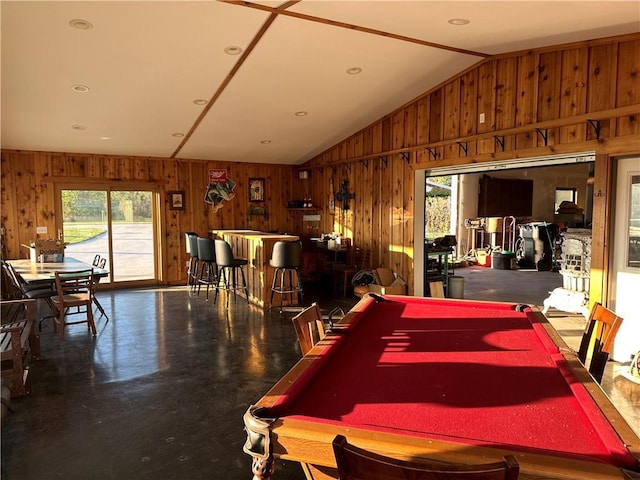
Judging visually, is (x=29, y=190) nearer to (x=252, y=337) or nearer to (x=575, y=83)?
(x=252, y=337)

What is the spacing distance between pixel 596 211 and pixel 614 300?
2.92 feet

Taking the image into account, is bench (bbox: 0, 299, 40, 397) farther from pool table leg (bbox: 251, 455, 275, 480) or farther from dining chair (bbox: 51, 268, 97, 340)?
pool table leg (bbox: 251, 455, 275, 480)

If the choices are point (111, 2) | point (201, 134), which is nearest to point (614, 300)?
point (111, 2)

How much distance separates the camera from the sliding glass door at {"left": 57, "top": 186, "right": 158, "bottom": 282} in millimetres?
8055

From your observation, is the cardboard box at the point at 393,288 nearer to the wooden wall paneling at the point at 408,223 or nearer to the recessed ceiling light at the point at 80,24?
the wooden wall paneling at the point at 408,223

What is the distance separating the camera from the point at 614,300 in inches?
172

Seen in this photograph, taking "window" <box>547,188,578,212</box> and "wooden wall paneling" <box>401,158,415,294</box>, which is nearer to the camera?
"wooden wall paneling" <box>401,158,415,294</box>

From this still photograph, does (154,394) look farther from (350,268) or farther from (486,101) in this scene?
(486,101)

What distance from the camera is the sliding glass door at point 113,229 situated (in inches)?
317

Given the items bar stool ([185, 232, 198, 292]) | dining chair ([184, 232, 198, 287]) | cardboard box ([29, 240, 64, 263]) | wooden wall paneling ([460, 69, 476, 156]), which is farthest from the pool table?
dining chair ([184, 232, 198, 287])

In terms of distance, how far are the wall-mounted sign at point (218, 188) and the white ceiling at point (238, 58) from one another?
1.59 metres

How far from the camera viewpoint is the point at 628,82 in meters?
4.20

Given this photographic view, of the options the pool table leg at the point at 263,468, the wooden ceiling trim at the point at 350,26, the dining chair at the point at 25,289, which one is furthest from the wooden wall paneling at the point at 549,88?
the dining chair at the point at 25,289

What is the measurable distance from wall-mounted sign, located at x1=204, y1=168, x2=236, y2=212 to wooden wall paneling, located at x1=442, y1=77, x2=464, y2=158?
469 cm
